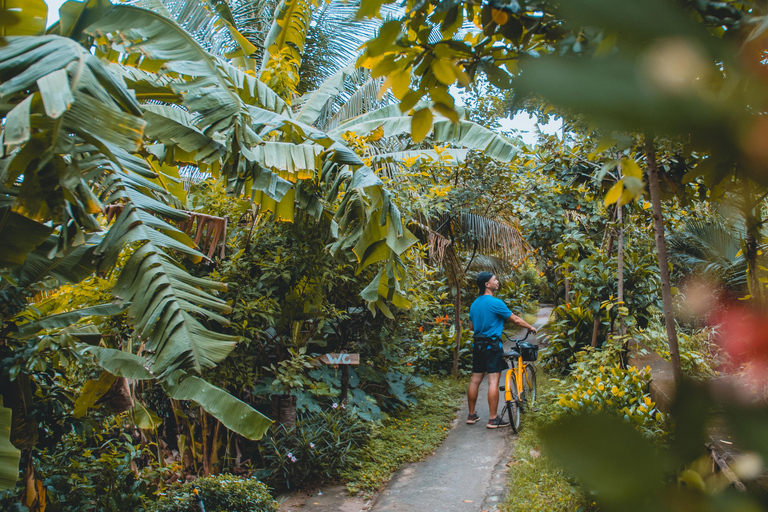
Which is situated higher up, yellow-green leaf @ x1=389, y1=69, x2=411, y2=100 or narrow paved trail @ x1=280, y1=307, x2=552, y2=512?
yellow-green leaf @ x1=389, y1=69, x2=411, y2=100

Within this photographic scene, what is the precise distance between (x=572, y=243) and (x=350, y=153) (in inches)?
147

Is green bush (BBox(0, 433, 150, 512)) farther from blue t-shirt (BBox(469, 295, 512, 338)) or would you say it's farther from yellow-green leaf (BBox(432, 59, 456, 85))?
blue t-shirt (BBox(469, 295, 512, 338))

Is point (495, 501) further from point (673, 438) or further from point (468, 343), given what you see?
point (468, 343)

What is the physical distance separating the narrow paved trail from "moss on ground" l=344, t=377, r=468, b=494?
4.3 inches

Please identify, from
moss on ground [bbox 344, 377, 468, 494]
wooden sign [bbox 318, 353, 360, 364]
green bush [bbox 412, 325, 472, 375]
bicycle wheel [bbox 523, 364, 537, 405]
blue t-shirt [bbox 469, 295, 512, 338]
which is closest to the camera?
moss on ground [bbox 344, 377, 468, 494]

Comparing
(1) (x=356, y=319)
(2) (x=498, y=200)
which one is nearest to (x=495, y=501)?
(1) (x=356, y=319)

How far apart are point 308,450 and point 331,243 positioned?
6.70 ft

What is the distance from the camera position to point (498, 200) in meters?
9.17

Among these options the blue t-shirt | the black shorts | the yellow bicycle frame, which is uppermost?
the blue t-shirt

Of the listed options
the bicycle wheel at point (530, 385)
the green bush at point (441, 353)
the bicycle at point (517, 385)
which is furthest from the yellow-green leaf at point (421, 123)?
the green bush at point (441, 353)

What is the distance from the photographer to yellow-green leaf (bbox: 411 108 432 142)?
3.23 feet

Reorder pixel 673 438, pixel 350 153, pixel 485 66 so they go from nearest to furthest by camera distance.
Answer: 1. pixel 673 438
2. pixel 485 66
3. pixel 350 153

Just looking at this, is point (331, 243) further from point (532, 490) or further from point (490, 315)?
point (532, 490)

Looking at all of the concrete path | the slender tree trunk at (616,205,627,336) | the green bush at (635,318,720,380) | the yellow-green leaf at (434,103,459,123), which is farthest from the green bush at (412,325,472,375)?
the yellow-green leaf at (434,103,459,123)
